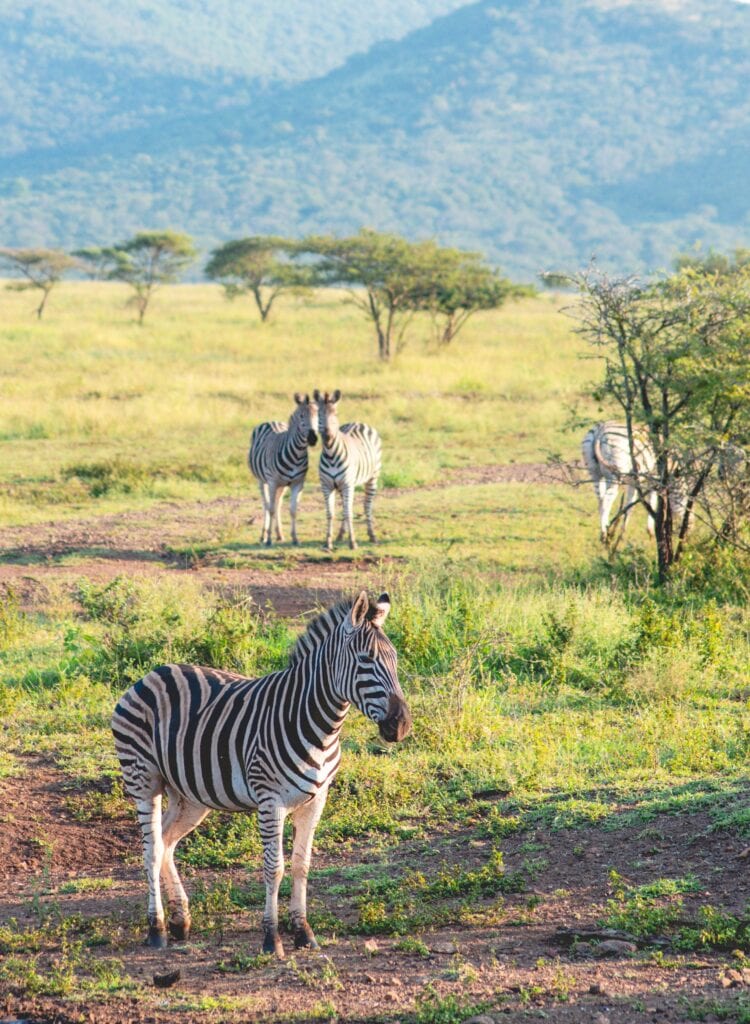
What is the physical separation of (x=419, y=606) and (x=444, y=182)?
176m

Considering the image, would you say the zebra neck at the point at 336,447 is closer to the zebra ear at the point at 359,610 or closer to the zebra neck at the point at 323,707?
the zebra neck at the point at 323,707

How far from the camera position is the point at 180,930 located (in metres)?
5.54

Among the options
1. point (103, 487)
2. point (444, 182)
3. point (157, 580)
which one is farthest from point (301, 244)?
point (444, 182)

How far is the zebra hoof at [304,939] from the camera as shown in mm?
5277

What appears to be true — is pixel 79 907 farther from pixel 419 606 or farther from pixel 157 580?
pixel 157 580

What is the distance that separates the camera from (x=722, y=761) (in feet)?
23.9

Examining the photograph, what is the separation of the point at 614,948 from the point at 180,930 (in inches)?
73.3

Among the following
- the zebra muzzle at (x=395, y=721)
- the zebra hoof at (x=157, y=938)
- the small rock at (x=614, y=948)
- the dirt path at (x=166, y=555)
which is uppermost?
the zebra muzzle at (x=395, y=721)

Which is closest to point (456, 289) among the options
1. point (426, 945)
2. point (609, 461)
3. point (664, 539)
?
point (609, 461)

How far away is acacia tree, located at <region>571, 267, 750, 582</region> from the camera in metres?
11.4

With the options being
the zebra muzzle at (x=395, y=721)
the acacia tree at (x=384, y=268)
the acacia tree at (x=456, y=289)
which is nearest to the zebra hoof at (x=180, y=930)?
the zebra muzzle at (x=395, y=721)

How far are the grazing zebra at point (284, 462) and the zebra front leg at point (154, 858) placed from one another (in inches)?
362

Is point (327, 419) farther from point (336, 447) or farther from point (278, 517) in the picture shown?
point (278, 517)

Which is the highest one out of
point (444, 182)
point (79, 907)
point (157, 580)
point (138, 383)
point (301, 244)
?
point (444, 182)
